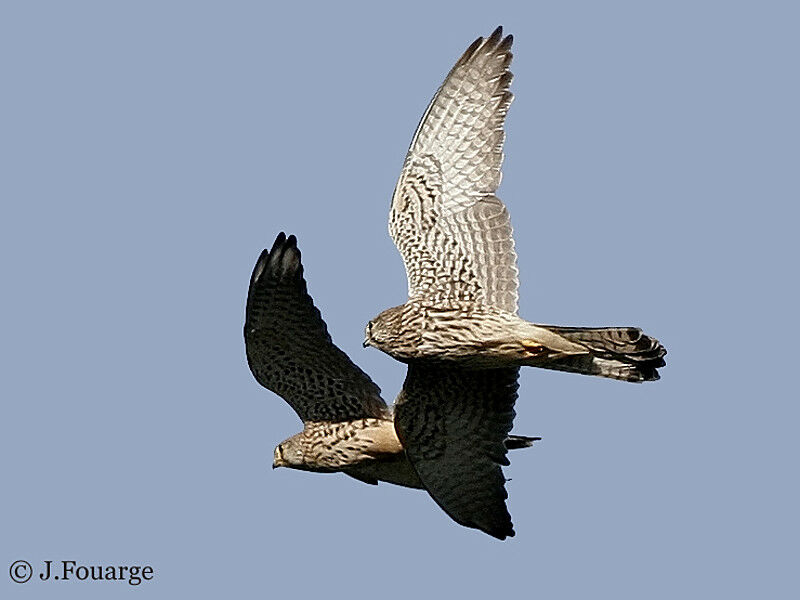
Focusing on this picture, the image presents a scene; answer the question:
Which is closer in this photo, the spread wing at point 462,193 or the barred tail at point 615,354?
the barred tail at point 615,354

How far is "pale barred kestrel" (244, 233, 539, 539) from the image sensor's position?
1342 cm

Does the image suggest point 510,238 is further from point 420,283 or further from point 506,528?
point 506,528

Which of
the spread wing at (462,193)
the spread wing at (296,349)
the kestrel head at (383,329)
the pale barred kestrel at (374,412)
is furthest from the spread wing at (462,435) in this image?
the spread wing at (296,349)

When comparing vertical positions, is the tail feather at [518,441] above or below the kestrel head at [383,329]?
below

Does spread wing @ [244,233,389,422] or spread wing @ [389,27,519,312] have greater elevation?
spread wing @ [389,27,519,312]

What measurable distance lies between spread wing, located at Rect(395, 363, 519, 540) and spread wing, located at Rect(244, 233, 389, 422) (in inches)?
36.5

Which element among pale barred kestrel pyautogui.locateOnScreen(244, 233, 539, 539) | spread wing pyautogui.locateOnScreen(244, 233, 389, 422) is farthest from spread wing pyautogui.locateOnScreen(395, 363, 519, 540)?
spread wing pyautogui.locateOnScreen(244, 233, 389, 422)

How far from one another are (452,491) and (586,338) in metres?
1.86

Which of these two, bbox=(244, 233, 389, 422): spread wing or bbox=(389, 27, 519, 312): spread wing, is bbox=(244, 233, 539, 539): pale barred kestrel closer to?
bbox=(244, 233, 389, 422): spread wing

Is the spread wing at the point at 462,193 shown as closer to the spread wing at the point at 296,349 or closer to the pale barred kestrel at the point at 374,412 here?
the pale barred kestrel at the point at 374,412

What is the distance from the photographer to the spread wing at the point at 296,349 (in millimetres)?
14227

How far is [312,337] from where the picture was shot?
14.4m

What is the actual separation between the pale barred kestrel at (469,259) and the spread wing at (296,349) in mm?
937

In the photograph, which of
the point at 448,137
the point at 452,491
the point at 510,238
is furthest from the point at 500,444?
the point at 448,137
